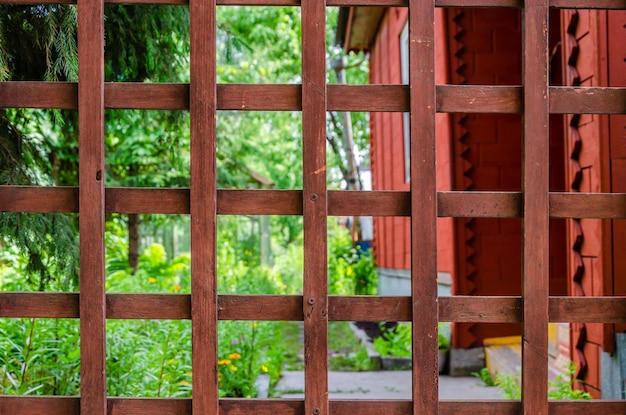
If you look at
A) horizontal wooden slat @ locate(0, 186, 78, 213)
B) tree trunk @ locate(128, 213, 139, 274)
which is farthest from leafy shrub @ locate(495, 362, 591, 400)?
tree trunk @ locate(128, 213, 139, 274)

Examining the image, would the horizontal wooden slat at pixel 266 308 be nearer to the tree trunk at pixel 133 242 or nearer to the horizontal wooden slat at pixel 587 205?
the horizontal wooden slat at pixel 587 205

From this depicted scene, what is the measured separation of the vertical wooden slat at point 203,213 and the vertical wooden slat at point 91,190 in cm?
32

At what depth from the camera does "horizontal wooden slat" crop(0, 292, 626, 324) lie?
2332mm

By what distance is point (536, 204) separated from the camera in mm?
2312

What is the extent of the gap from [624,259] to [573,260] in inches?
18.8

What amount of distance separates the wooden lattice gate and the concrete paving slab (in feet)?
9.64

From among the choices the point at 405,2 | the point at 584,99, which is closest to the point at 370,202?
the point at 405,2

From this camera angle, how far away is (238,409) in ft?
7.68

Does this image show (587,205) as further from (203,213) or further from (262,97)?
(203,213)

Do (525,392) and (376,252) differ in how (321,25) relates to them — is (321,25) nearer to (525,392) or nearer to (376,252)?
(525,392)

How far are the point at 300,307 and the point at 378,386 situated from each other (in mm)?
3742

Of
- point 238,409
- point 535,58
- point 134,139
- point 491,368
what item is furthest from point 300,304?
point 134,139

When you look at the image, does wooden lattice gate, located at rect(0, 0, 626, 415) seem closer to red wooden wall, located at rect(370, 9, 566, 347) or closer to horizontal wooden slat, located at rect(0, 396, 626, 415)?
horizontal wooden slat, located at rect(0, 396, 626, 415)

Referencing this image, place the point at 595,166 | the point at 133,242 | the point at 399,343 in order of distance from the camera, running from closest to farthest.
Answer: the point at 595,166, the point at 399,343, the point at 133,242
